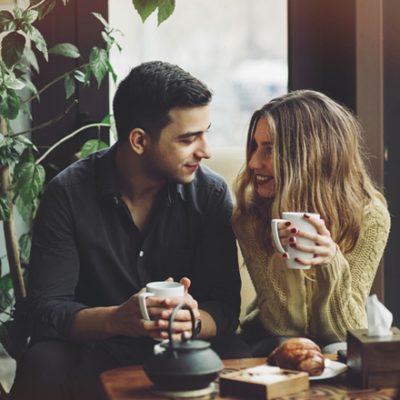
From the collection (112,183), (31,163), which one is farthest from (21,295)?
(112,183)

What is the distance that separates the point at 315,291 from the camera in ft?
7.65

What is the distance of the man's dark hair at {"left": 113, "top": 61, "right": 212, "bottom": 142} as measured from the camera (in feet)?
7.73

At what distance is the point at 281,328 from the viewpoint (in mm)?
2357

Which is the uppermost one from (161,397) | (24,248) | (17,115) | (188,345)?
(17,115)

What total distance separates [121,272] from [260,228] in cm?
39

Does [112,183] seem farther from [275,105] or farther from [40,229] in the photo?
[275,105]

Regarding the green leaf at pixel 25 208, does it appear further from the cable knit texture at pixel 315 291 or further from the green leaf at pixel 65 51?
the cable knit texture at pixel 315 291

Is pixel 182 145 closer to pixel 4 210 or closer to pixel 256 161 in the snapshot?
pixel 256 161

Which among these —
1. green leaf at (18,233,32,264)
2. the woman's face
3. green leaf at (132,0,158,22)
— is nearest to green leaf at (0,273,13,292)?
green leaf at (18,233,32,264)

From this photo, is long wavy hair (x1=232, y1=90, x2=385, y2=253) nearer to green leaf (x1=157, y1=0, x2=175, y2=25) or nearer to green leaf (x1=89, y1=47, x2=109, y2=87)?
green leaf (x1=157, y1=0, x2=175, y2=25)

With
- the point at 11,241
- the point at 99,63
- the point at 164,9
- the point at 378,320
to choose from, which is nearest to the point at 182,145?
the point at 164,9

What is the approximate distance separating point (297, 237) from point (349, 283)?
0.35 m

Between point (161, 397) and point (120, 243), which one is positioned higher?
point (120, 243)

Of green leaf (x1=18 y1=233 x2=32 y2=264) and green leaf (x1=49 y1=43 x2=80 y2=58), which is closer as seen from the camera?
green leaf (x1=49 y1=43 x2=80 y2=58)
